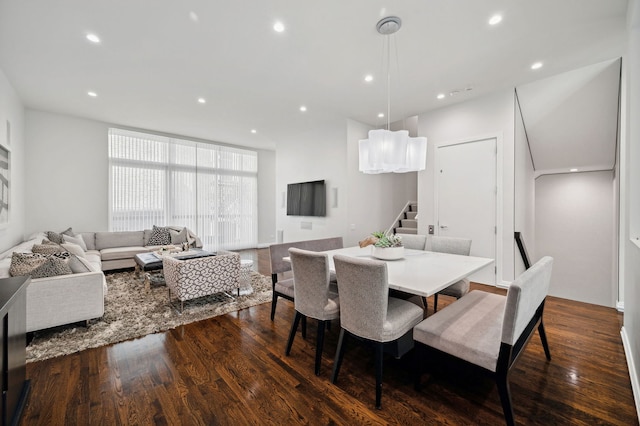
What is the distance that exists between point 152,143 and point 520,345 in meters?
7.43

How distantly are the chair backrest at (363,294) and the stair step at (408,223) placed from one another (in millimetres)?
4513

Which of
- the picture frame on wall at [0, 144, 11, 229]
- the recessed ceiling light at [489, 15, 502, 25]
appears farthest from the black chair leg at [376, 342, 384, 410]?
the picture frame on wall at [0, 144, 11, 229]

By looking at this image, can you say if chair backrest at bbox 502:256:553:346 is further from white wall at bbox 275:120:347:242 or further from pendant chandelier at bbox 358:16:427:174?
white wall at bbox 275:120:347:242

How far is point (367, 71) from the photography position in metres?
3.45

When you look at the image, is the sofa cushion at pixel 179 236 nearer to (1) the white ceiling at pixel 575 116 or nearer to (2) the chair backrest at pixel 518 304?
(2) the chair backrest at pixel 518 304

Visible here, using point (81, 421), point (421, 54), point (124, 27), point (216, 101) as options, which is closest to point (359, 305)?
point (81, 421)

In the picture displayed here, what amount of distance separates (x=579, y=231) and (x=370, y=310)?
5248 mm

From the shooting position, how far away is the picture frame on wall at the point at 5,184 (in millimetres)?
3510

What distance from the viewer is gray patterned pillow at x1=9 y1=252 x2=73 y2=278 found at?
8.19 feet

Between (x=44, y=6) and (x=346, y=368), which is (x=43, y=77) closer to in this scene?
(x=44, y=6)

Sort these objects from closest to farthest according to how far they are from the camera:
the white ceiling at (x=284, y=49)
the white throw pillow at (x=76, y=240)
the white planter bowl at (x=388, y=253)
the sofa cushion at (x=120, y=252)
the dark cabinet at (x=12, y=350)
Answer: the dark cabinet at (x=12, y=350)
the white ceiling at (x=284, y=49)
the white planter bowl at (x=388, y=253)
the white throw pillow at (x=76, y=240)
the sofa cushion at (x=120, y=252)

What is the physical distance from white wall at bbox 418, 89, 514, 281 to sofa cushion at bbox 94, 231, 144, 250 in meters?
5.76

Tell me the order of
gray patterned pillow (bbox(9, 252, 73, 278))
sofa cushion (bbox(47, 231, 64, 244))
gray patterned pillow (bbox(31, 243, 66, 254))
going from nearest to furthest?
gray patterned pillow (bbox(9, 252, 73, 278)) < gray patterned pillow (bbox(31, 243, 66, 254)) < sofa cushion (bbox(47, 231, 64, 244))

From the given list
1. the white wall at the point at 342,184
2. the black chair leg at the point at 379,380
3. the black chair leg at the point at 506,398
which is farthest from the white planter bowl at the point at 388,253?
the white wall at the point at 342,184
